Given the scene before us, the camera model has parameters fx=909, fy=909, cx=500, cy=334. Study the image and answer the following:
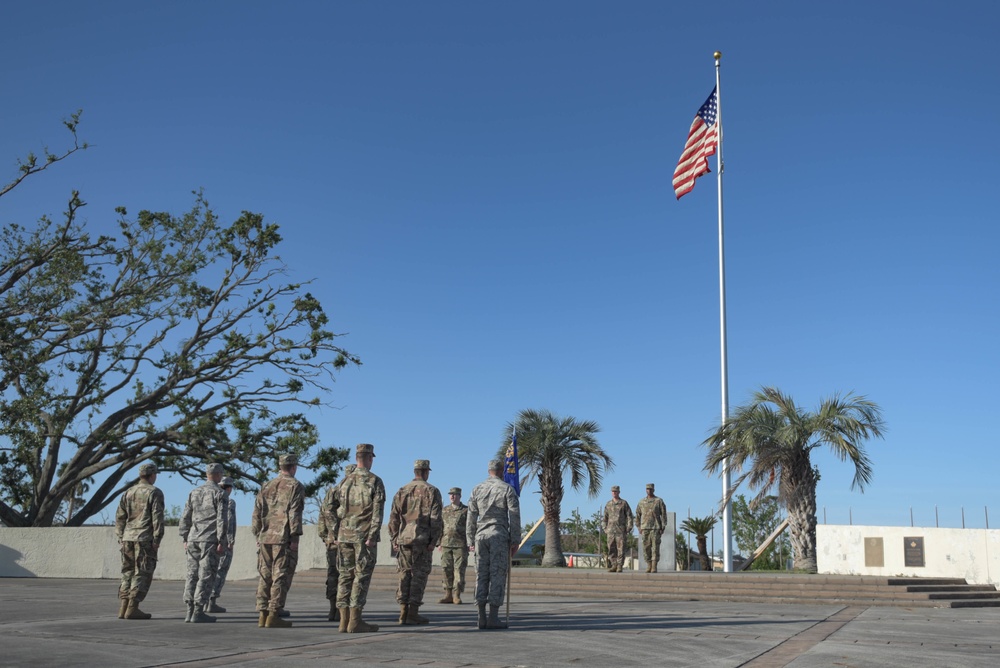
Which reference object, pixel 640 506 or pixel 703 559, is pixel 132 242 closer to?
pixel 640 506

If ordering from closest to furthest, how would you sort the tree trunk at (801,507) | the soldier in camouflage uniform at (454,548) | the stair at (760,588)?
the soldier in camouflage uniform at (454,548) → the stair at (760,588) → the tree trunk at (801,507)

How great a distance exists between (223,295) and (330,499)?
81.7 feet

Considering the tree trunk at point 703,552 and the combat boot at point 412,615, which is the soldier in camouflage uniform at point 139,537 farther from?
the tree trunk at point 703,552

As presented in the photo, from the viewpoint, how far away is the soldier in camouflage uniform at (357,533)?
9.54 metres

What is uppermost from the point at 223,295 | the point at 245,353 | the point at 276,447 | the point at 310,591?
the point at 223,295

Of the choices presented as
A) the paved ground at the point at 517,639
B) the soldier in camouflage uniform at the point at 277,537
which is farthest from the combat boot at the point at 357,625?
the soldier in camouflage uniform at the point at 277,537

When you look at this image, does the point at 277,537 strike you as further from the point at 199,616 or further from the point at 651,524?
the point at 651,524

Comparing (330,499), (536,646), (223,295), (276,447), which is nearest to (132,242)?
(223,295)

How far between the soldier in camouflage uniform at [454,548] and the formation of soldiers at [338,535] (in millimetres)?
4222

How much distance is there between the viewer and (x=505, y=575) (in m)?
10.5

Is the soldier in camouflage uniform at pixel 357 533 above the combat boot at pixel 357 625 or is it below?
above

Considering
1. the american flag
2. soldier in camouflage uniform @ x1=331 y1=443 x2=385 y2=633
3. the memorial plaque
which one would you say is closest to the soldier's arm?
soldier in camouflage uniform @ x1=331 y1=443 x2=385 y2=633

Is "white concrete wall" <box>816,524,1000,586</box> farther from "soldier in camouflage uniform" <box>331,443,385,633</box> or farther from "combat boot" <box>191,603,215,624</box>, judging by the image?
"combat boot" <box>191,603,215,624</box>

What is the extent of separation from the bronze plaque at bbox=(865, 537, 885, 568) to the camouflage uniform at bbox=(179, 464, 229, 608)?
16672 mm
